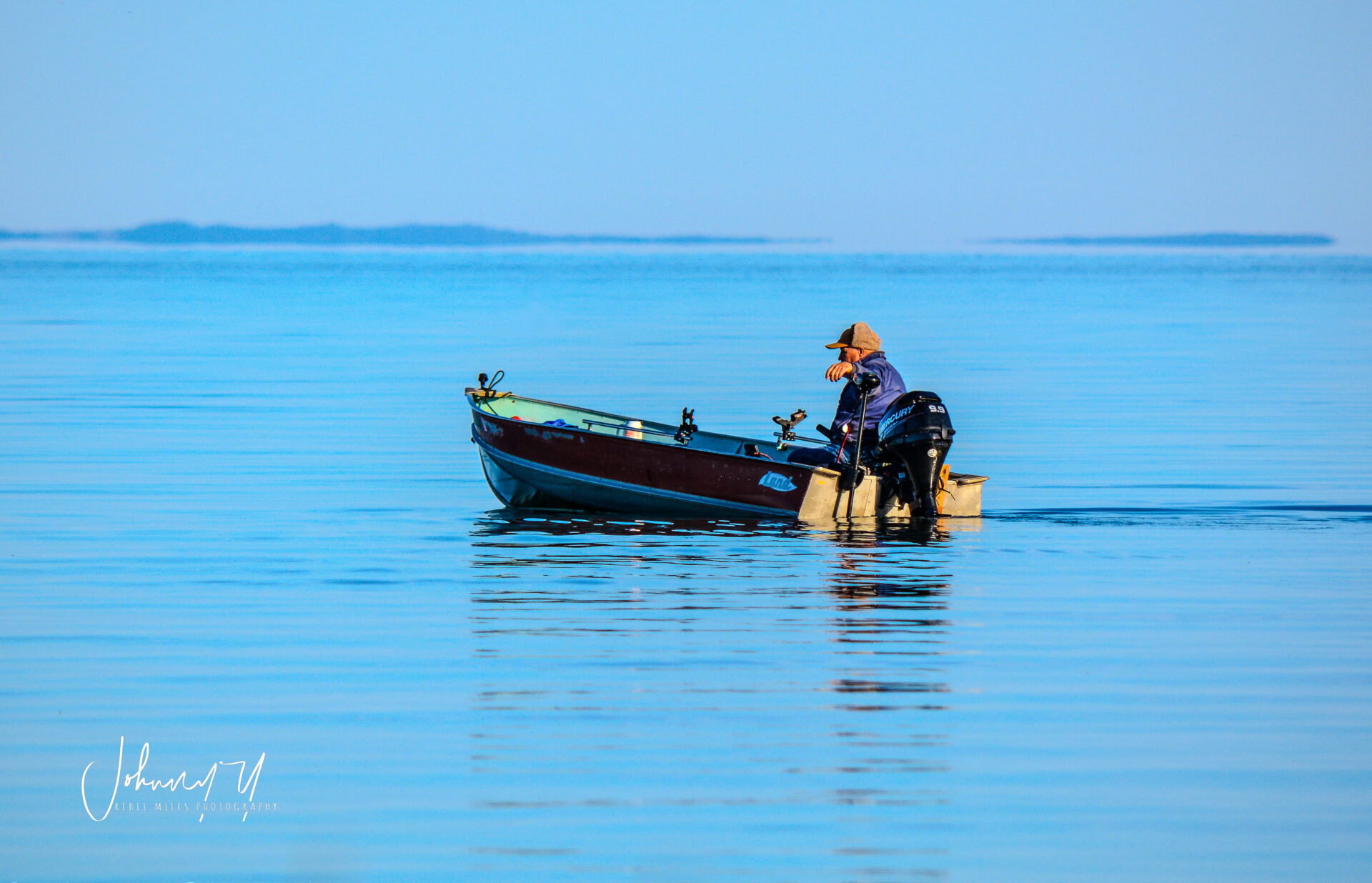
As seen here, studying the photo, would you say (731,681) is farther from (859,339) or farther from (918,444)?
(859,339)

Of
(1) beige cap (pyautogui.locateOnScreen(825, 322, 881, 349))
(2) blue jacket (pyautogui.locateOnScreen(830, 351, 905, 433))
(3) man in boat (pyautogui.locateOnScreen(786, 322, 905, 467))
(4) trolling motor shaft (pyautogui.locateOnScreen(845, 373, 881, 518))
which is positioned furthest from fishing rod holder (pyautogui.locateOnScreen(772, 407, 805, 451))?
(1) beige cap (pyautogui.locateOnScreen(825, 322, 881, 349))

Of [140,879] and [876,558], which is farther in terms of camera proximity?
[876,558]

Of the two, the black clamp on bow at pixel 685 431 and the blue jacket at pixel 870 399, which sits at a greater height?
the blue jacket at pixel 870 399

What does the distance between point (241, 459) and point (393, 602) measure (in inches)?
420

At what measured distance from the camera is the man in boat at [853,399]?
16.7m

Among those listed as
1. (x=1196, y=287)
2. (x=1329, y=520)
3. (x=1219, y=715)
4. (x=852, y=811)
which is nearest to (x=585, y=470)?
(x=1329, y=520)

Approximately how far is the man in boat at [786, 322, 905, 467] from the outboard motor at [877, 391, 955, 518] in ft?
0.51

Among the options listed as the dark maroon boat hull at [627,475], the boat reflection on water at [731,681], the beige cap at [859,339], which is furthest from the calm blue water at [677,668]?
the beige cap at [859,339]

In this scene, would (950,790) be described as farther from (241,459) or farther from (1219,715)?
(241,459)

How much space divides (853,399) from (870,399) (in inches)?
6.2

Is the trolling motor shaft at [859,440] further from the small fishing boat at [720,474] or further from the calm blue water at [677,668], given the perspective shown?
the calm blue water at [677,668]

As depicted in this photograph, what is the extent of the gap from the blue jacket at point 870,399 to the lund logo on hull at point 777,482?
67cm

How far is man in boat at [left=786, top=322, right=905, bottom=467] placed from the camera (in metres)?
16.7

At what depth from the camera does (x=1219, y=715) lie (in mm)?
10094
